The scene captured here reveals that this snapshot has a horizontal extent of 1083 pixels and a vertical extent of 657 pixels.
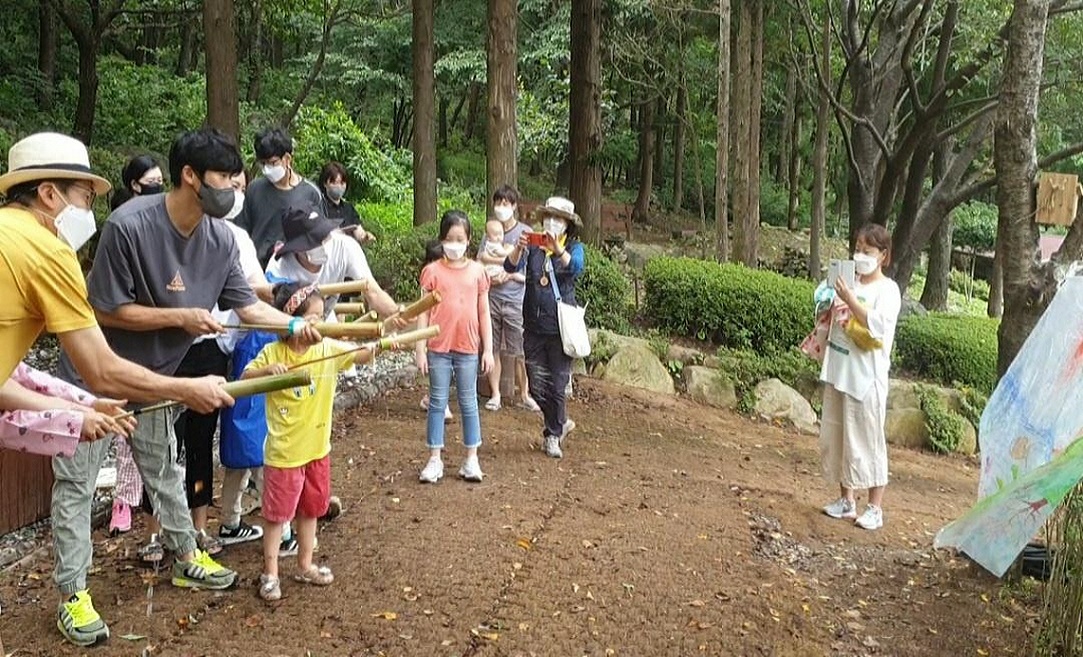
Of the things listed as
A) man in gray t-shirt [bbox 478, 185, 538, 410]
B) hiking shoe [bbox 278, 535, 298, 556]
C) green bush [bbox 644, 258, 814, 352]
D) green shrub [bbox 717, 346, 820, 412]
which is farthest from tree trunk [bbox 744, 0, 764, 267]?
hiking shoe [bbox 278, 535, 298, 556]

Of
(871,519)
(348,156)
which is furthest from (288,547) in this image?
(348,156)

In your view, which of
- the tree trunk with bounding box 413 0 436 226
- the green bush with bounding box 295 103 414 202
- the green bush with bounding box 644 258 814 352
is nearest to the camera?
the green bush with bounding box 644 258 814 352

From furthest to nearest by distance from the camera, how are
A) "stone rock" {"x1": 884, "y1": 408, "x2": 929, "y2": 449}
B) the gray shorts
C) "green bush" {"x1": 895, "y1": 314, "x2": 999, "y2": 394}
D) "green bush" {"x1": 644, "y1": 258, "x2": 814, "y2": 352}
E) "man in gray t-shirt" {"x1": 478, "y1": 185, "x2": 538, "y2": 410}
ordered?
"green bush" {"x1": 895, "y1": 314, "x2": 999, "y2": 394}
"green bush" {"x1": 644, "y1": 258, "x2": 814, "y2": 352}
"stone rock" {"x1": 884, "y1": 408, "x2": 929, "y2": 449}
the gray shorts
"man in gray t-shirt" {"x1": 478, "y1": 185, "x2": 538, "y2": 410}

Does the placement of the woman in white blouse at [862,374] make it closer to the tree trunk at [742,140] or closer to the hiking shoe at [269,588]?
the hiking shoe at [269,588]

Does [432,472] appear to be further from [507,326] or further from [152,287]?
[152,287]

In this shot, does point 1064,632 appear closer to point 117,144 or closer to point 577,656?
point 577,656

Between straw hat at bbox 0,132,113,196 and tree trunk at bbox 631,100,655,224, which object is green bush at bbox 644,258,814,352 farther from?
tree trunk at bbox 631,100,655,224

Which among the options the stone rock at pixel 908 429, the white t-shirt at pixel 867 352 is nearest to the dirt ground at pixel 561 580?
the white t-shirt at pixel 867 352

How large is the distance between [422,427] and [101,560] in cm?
297

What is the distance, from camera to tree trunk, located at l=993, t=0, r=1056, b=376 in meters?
4.89

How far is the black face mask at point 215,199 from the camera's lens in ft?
10.9

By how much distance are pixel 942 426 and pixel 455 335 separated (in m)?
7.06

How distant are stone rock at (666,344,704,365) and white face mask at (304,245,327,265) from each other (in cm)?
655

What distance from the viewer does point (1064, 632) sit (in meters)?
3.64
